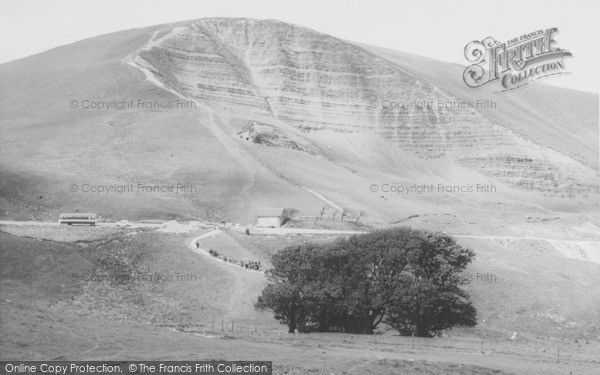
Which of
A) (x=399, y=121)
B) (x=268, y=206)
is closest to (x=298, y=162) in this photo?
(x=268, y=206)

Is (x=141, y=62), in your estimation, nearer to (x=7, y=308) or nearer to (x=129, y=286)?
(x=129, y=286)

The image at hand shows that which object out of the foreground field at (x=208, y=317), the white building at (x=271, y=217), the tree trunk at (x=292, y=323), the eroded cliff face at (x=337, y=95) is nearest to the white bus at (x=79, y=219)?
the foreground field at (x=208, y=317)

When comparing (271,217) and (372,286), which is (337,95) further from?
(372,286)

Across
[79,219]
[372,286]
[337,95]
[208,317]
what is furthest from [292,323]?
[337,95]

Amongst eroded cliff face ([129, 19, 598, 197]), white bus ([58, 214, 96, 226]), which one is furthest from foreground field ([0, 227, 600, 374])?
eroded cliff face ([129, 19, 598, 197])

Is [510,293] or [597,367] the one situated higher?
[510,293]

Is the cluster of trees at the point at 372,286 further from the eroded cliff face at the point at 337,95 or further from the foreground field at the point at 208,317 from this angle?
the eroded cliff face at the point at 337,95

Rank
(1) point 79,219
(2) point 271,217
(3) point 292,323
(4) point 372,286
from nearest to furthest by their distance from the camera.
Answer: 1. (3) point 292,323
2. (4) point 372,286
3. (1) point 79,219
4. (2) point 271,217
